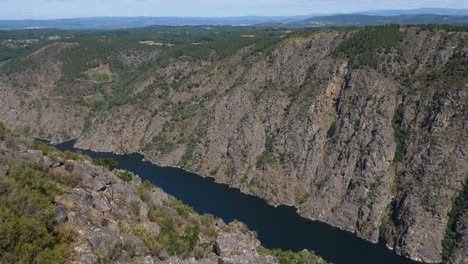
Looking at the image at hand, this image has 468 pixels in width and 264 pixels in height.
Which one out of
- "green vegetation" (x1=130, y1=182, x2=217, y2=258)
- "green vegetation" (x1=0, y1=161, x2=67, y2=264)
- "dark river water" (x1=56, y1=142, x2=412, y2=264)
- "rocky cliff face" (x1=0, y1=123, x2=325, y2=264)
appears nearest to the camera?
"green vegetation" (x1=0, y1=161, x2=67, y2=264)

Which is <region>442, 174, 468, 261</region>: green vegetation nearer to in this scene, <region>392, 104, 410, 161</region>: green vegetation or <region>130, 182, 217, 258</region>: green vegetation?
<region>392, 104, 410, 161</region>: green vegetation

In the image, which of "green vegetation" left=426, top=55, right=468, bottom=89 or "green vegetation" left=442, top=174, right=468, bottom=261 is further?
"green vegetation" left=426, top=55, right=468, bottom=89

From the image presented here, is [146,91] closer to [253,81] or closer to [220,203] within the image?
[253,81]

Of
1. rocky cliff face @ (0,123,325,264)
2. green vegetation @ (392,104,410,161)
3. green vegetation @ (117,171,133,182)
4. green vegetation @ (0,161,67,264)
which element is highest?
green vegetation @ (0,161,67,264)

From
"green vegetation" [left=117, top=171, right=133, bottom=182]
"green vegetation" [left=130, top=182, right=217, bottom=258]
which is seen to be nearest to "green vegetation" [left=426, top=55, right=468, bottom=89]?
"green vegetation" [left=130, top=182, right=217, bottom=258]

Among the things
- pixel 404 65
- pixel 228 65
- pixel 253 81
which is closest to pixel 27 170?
pixel 404 65

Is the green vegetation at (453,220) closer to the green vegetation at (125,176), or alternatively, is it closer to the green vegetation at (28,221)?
the green vegetation at (125,176)

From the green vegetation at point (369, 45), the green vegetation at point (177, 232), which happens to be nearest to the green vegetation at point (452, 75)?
the green vegetation at point (369, 45)
